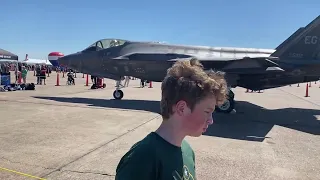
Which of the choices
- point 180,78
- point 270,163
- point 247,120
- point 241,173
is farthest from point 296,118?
point 180,78

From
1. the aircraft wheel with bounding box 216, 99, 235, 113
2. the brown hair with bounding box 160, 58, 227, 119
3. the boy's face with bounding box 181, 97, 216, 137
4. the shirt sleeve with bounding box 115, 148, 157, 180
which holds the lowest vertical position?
the aircraft wheel with bounding box 216, 99, 235, 113

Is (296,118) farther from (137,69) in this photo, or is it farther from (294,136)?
(137,69)

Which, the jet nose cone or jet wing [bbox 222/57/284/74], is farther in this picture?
the jet nose cone

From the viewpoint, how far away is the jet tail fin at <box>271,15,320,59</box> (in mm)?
11547

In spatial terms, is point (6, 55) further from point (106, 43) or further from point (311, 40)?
point (311, 40)

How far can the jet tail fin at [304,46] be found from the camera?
11.5 meters

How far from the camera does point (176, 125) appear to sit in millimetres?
1634

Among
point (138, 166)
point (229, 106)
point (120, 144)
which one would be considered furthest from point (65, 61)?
point (138, 166)

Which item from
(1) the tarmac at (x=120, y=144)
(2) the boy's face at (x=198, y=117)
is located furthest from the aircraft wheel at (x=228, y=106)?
(2) the boy's face at (x=198, y=117)

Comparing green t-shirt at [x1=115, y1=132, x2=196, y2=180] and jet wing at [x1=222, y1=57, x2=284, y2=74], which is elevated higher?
jet wing at [x1=222, y1=57, x2=284, y2=74]

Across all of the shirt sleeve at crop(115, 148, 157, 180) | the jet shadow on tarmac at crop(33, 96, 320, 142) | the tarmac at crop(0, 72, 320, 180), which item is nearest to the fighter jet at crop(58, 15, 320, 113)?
the jet shadow on tarmac at crop(33, 96, 320, 142)

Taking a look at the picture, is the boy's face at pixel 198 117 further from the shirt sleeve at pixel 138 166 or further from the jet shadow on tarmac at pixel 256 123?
the jet shadow on tarmac at pixel 256 123

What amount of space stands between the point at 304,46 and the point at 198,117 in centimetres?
1189

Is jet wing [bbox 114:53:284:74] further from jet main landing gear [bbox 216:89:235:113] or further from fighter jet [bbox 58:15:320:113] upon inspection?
jet main landing gear [bbox 216:89:235:113]
